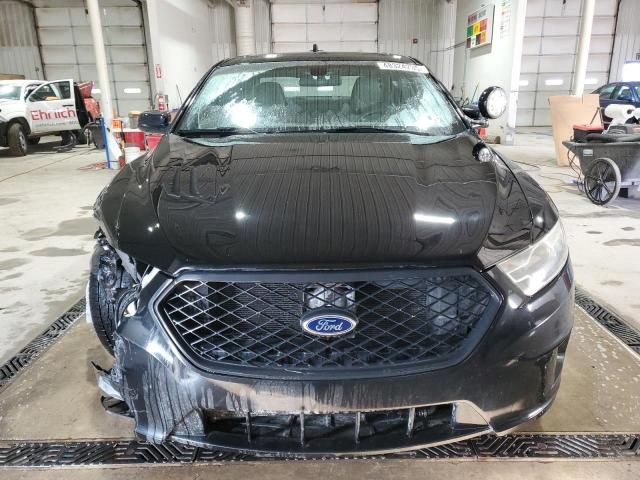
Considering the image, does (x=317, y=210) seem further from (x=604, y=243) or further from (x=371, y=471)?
(x=604, y=243)

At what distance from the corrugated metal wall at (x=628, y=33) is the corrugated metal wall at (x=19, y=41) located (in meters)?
17.9

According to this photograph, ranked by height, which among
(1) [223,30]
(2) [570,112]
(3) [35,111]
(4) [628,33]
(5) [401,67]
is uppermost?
(1) [223,30]

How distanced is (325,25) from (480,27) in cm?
548

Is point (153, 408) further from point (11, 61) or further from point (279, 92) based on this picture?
point (11, 61)

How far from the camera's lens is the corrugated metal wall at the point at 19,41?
1503cm

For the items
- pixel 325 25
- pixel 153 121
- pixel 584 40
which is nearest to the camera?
pixel 153 121

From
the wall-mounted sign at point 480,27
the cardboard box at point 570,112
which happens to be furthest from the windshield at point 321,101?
the wall-mounted sign at point 480,27

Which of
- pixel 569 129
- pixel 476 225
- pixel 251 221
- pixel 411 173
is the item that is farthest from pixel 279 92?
pixel 569 129

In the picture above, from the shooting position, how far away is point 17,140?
9.41 m

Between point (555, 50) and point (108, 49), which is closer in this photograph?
point (555, 50)

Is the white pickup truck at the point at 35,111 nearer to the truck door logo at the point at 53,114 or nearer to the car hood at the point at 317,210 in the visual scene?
the truck door logo at the point at 53,114

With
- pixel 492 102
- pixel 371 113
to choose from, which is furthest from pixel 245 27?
pixel 371 113

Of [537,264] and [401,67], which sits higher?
[401,67]

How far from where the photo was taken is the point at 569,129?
24.2 ft
